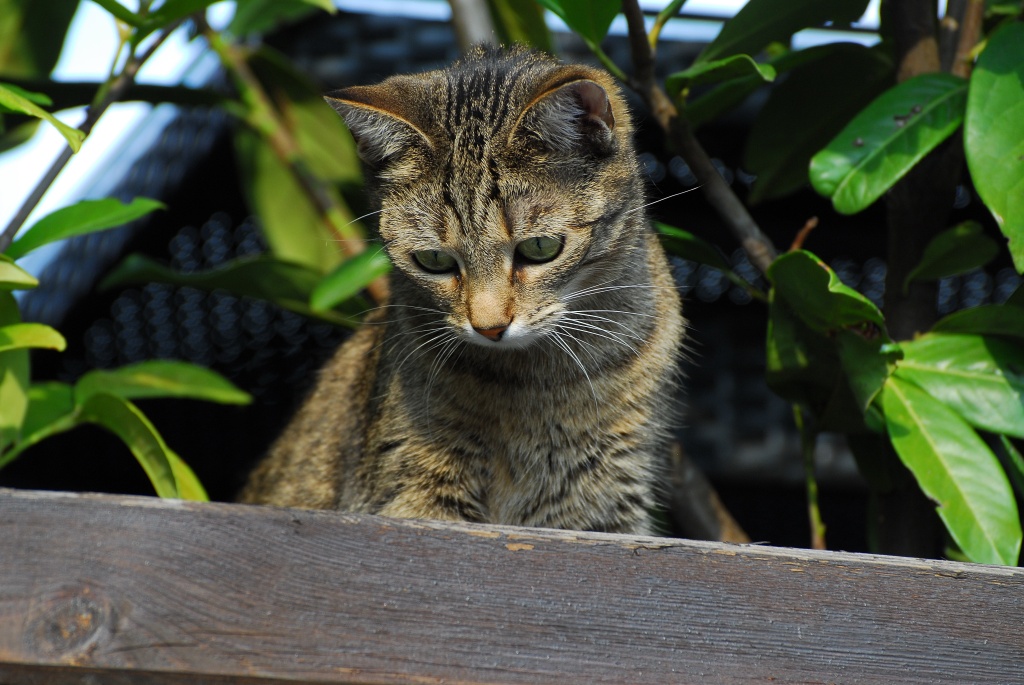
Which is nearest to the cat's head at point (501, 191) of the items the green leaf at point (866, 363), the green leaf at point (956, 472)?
the green leaf at point (866, 363)

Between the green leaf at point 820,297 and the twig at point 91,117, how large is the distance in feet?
3.18

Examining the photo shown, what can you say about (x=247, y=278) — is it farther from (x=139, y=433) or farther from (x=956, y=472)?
(x=956, y=472)

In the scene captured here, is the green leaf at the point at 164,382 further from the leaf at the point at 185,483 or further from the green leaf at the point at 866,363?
the green leaf at the point at 866,363

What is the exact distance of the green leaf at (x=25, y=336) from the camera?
1223mm

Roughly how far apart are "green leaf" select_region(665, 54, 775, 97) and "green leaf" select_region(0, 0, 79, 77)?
45.0 inches

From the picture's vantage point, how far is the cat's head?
1.33m

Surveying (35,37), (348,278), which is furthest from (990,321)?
(35,37)

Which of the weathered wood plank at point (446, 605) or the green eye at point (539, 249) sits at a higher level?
the green eye at point (539, 249)

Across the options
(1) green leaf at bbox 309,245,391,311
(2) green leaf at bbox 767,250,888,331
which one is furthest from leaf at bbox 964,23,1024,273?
(1) green leaf at bbox 309,245,391,311

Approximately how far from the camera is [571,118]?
52.4 inches

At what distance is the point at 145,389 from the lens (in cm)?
161

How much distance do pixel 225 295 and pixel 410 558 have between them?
4.65 ft

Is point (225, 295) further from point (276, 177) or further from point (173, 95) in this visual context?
point (173, 95)

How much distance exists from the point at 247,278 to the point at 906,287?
113cm
